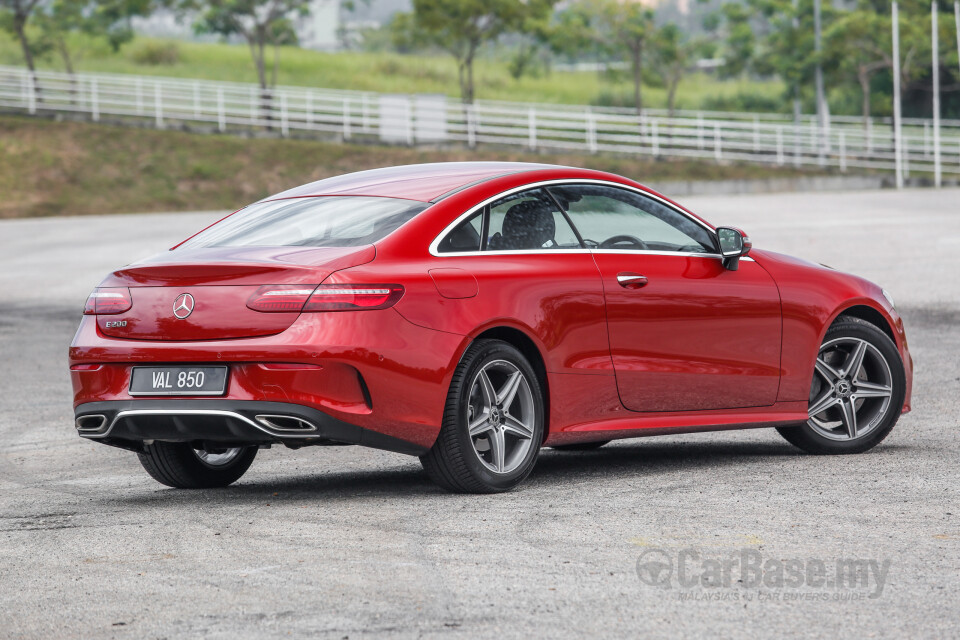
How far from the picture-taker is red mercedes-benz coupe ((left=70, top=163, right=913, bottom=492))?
5949 millimetres

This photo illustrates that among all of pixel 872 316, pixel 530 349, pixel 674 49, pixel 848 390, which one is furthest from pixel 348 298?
pixel 674 49

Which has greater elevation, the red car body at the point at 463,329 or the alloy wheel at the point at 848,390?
the red car body at the point at 463,329

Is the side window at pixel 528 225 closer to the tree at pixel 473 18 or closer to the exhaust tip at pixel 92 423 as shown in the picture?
the exhaust tip at pixel 92 423

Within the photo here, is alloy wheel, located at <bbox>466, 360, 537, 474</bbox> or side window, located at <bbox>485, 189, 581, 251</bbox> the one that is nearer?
alloy wheel, located at <bbox>466, 360, 537, 474</bbox>

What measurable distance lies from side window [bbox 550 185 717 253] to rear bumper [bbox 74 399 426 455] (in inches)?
57.2

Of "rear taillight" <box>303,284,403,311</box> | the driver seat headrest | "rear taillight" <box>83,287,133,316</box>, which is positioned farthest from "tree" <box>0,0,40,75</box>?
"rear taillight" <box>303,284,403,311</box>

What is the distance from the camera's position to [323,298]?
5.90m

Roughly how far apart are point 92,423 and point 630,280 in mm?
2486

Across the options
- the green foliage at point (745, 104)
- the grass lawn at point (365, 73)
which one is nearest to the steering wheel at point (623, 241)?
the green foliage at point (745, 104)

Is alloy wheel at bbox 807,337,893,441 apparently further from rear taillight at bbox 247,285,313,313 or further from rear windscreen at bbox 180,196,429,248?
rear taillight at bbox 247,285,313,313

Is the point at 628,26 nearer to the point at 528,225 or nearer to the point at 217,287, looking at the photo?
the point at 528,225

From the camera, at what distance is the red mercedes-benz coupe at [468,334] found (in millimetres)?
5949

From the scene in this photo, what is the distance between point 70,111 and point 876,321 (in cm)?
4046

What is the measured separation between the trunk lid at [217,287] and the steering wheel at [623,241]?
4.47 feet
